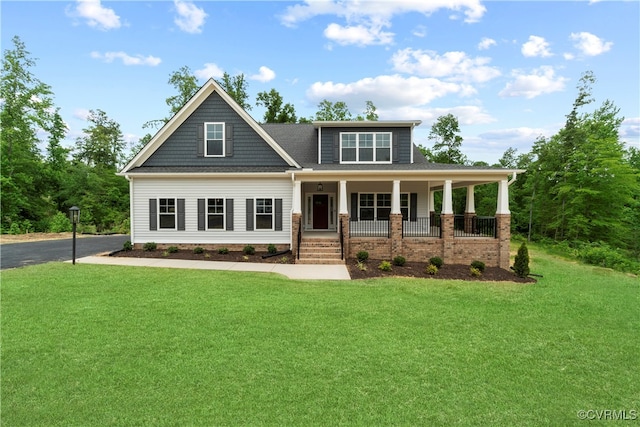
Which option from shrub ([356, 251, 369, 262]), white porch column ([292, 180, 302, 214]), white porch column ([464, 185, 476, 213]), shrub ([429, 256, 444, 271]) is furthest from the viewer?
white porch column ([464, 185, 476, 213])

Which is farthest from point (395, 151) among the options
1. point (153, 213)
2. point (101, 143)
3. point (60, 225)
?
point (101, 143)

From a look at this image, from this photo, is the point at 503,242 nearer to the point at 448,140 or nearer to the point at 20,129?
the point at 448,140

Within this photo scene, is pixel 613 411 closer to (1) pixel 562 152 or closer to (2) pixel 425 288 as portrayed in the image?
(2) pixel 425 288

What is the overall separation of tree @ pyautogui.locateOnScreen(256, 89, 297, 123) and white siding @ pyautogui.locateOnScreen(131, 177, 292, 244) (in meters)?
18.0

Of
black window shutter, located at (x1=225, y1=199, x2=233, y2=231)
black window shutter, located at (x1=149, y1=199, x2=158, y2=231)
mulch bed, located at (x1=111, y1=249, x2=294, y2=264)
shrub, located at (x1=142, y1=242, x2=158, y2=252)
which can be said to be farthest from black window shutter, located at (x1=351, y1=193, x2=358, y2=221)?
shrub, located at (x1=142, y1=242, x2=158, y2=252)

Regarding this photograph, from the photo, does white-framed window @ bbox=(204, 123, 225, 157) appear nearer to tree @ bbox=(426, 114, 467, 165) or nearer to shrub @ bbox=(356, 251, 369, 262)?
shrub @ bbox=(356, 251, 369, 262)

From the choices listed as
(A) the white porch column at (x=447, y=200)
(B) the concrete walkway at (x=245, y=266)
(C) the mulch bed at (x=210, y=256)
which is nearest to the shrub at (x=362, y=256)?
(B) the concrete walkway at (x=245, y=266)

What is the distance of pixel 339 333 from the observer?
5.46 m

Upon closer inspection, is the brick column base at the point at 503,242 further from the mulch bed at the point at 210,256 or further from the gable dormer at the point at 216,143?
the gable dormer at the point at 216,143

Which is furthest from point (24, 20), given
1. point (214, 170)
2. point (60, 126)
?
point (60, 126)

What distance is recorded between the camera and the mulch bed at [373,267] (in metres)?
10.9

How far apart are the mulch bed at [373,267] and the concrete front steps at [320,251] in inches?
19.6

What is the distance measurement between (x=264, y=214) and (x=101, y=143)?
3256 cm

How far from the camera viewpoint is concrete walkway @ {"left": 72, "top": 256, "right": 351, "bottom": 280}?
411 inches
